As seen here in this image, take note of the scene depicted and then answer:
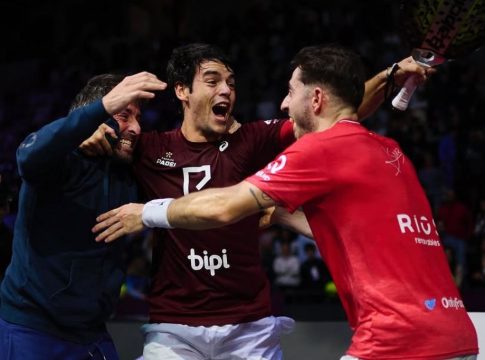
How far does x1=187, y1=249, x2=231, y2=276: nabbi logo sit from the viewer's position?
4.71 metres

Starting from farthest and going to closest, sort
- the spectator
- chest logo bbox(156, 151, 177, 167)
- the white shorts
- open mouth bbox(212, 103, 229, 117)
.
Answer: the spectator, open mouth bbox(212, 103, 229, 117), chest logo bbox(156, 151, 177, 167), the white shorts

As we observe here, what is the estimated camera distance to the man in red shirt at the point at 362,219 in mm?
3693

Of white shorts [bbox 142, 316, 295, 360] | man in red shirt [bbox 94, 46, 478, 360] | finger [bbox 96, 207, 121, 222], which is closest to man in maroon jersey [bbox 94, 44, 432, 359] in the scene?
white shorts [bbox 142, 316, 295, 360]

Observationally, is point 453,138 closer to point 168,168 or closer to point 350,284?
point 168,168

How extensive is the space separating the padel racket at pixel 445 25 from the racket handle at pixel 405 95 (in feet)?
0.81

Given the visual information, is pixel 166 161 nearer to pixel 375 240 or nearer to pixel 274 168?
pixel 274 168

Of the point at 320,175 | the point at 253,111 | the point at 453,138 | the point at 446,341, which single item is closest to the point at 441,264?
the point at 446,341

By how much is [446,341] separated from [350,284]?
42cm

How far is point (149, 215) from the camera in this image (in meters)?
4.04

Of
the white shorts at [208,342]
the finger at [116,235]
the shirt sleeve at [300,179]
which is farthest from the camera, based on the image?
the white shorts at [208,342]

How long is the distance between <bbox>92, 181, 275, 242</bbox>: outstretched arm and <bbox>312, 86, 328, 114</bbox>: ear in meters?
0.46

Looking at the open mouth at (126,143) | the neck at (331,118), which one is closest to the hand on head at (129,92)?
the open mouth at (126,143)

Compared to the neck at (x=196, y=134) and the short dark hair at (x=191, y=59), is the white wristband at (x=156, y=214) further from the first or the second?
the short dark hair at (x=191, y=59)

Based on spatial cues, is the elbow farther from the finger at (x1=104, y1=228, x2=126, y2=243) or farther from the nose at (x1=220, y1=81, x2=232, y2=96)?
the nose at (x1=220, y1=81, x2=232, y2=96)
